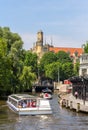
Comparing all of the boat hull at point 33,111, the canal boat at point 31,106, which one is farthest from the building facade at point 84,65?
the boat hull at point 33,111

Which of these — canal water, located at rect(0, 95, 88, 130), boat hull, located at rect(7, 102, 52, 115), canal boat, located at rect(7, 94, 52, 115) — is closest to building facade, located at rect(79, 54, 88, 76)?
canal water, located at rect(0, 95, 88, 130)

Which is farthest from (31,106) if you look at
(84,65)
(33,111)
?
(84,65)

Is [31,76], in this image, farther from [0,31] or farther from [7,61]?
[7,61]

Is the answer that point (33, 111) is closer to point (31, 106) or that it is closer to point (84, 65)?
point (31, 106)

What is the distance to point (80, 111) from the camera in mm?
55125

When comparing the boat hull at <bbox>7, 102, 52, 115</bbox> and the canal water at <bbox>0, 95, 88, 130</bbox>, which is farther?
the boat hull at <bbox>7, 102, 52, 115</bbox>

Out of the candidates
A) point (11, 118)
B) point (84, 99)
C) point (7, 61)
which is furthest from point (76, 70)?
point (11, 118)

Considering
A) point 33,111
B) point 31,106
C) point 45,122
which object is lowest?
point 45,122

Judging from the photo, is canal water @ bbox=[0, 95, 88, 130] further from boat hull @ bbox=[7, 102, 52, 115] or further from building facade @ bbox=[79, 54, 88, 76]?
building facade @ bbox=[79, 54, 88, 76]

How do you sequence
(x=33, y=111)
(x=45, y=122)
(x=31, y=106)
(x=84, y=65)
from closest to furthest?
(x=45, y=122) < (x=33, y=111) < (x=31, y=106) < (x=84, y=65)

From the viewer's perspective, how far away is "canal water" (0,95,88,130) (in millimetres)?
42344

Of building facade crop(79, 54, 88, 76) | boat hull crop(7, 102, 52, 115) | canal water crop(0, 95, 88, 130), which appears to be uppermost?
building facade crop(79, 54, 88, 76)

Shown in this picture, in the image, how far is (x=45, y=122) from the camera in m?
45.9

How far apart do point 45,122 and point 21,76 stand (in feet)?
164
